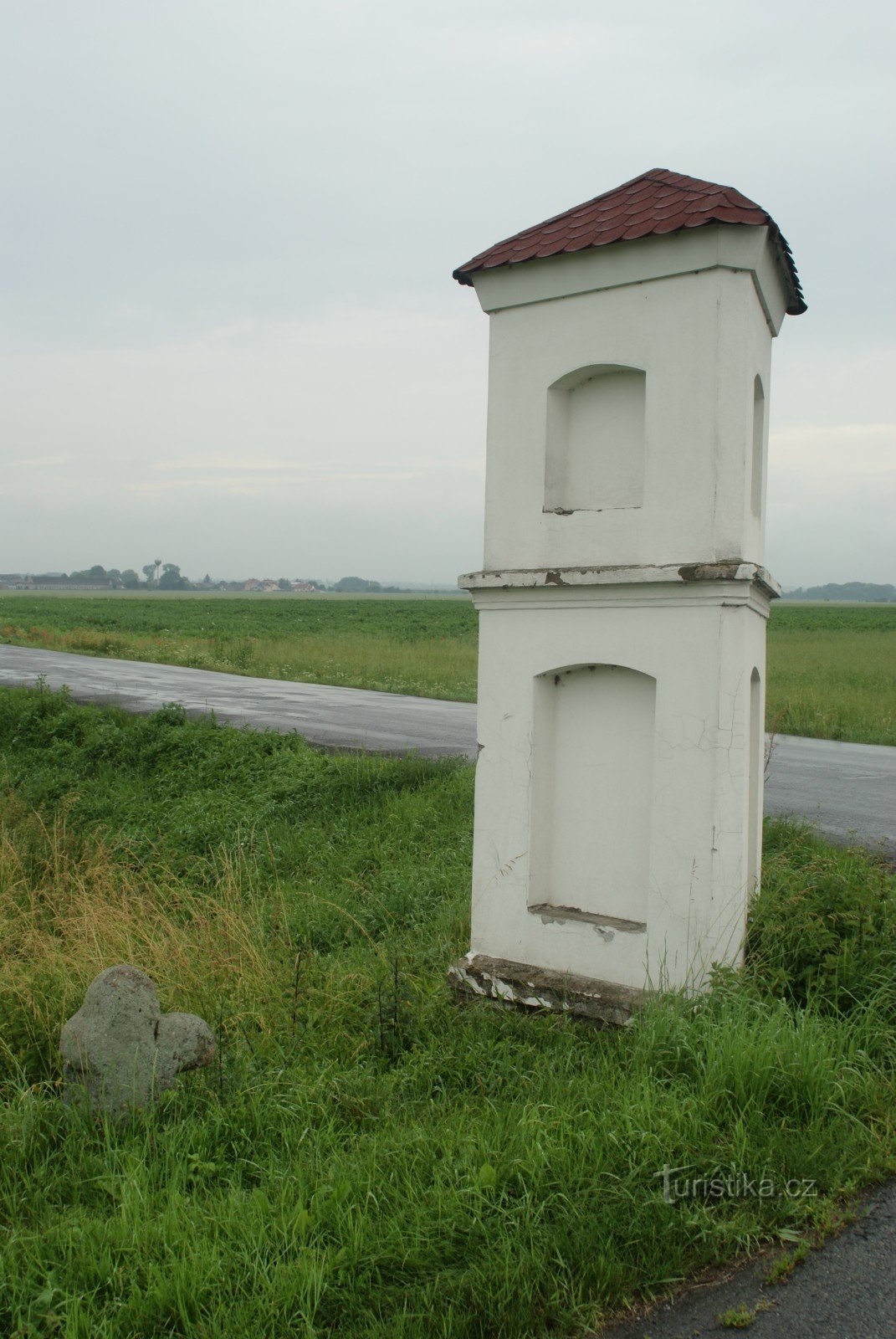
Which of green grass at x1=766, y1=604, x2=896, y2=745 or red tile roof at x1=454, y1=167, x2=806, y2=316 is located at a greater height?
red tile roof at x1=454, y1=167, x2=806, y2=316

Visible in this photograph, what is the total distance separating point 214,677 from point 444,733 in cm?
904

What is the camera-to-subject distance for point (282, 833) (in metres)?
9.16

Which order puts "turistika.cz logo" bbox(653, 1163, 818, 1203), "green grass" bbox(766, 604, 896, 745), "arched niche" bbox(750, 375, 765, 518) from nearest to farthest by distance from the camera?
"turistika.cz logo" bbox(653, 1163, 818, 1203) → "arched niche" bbox(750, 375, 765, 518) → "green grass" bbox(766, 604, 896, 745)

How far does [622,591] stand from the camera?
4.36 meters

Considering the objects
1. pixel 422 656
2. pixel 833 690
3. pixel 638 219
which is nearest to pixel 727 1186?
pixel 638 219

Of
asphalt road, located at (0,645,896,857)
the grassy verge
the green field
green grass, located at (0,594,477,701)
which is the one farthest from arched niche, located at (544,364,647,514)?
green grass, located at (0,594,477,701)

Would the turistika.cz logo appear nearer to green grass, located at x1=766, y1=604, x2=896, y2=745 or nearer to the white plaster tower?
the white plaster tower

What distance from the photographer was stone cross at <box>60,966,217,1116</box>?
13.3 feet

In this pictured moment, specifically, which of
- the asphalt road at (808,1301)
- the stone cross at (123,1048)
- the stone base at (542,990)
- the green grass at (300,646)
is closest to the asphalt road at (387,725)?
the green grass at (300,646)

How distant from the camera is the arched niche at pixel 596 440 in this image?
4.61 metres

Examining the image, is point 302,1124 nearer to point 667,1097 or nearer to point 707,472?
point 667,1097

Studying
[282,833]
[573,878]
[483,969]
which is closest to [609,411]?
[573,878]

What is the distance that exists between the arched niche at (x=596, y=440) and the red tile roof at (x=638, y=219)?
556 mm

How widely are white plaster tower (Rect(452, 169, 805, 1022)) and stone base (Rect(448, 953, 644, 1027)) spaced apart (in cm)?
1
